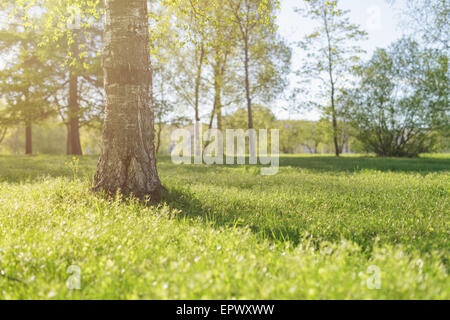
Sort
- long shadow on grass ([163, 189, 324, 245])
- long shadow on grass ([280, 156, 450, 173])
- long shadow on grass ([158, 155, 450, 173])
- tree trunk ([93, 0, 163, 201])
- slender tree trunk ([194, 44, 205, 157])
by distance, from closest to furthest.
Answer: long shadow on grass ([163, 189, 324, 245]) < tree trunk ([93, 0, 163, 201]) < long shadow on grass ([158, 155, 450, 173]) < long shadow on grass ([280, 156, 450, 173]) < slender tree trunk ([194, 44, 205, 157])

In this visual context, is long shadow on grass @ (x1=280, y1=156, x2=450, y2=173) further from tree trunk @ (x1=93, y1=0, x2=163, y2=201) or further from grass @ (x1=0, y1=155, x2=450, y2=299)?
tree trunk @ (x1=93, y1=0, x2=163, y2=201)

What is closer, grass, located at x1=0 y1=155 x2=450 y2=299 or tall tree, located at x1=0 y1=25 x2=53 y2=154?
grass, located at x1=0 y1=155 x2=450 y2=299

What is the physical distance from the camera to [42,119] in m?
24.8

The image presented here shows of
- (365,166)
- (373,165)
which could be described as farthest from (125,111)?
(373,165)

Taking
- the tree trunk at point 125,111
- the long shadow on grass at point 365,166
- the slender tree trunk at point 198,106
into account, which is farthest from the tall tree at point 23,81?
the tree trunk at point 125,111

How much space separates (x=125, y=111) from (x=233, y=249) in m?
3.51

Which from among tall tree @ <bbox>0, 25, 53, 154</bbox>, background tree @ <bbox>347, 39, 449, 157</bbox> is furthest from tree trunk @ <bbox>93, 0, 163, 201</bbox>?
background tree @ <bbox>347, 39, 449, 157</bbox>

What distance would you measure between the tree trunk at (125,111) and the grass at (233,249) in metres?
0.52

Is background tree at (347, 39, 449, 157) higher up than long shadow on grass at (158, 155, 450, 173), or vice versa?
background tree at (347, 39, 449, 157)

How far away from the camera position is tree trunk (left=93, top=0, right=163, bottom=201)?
529 centimetres

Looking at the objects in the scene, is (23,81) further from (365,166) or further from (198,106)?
(365,166)

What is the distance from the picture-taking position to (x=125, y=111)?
531 centimetres

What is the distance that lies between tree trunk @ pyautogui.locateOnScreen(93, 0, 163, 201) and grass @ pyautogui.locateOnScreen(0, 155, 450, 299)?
0.52 m

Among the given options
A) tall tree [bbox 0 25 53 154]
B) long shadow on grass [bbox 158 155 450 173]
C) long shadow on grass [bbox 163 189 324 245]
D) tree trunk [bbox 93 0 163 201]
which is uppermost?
tall tree [bbox 0 25 53 154]
